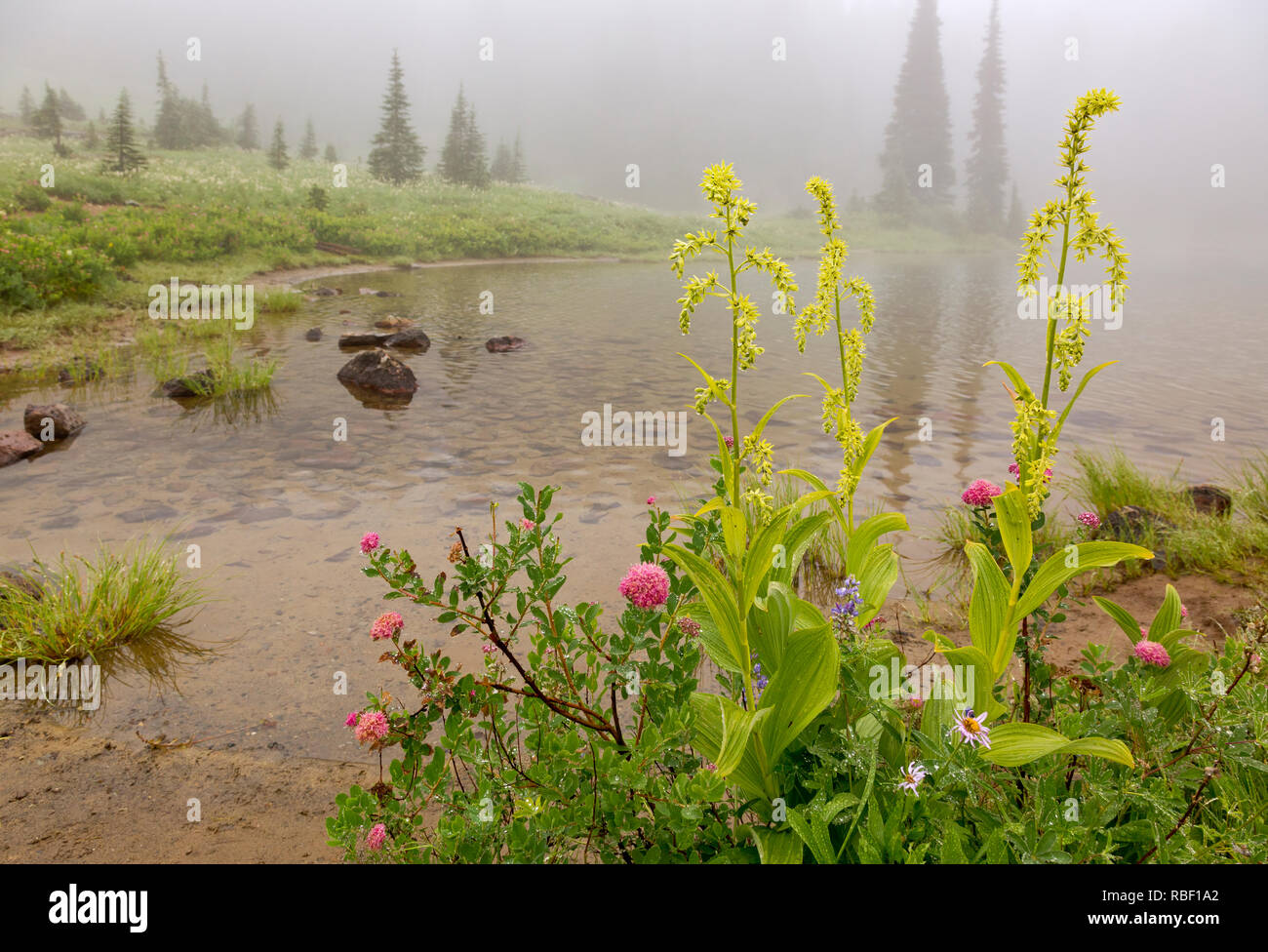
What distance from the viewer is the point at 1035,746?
75.6 inches

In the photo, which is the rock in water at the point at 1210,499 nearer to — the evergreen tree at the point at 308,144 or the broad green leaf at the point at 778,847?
the broad green leaf at the point at 778,847

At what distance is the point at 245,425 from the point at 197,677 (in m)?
5.94

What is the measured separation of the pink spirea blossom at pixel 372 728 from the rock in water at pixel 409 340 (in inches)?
501

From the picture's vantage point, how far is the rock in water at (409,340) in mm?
13961

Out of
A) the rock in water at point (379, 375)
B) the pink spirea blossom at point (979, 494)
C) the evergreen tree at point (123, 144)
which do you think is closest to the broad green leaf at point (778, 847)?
the pink spirea blossom at point (979, 494)

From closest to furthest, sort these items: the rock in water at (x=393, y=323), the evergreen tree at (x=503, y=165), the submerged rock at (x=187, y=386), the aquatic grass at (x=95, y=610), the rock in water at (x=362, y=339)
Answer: the aquatic grass at (x=95, y=610) < the submerged rock at (x=187, y=386) < the rock in water at (x=362, y=339) < the rock in water at (x=393, y=323) < the evergreen tree at (x=503, y=165)

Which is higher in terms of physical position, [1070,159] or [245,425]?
[1070,159]

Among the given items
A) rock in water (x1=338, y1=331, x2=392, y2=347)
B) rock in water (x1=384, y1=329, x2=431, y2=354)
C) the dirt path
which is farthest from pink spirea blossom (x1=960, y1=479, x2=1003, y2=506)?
rock in water (x1=338, y1=331, x2=392, y2=347)

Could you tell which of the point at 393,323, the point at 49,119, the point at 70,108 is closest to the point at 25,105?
the point at 70,108

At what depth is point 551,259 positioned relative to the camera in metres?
37.9

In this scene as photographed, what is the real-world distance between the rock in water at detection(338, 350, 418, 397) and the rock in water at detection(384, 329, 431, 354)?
2492 mm

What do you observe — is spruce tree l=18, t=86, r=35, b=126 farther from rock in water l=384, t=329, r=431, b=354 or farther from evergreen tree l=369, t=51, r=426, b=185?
rock in water l=384, t=329, r=431, b=354
